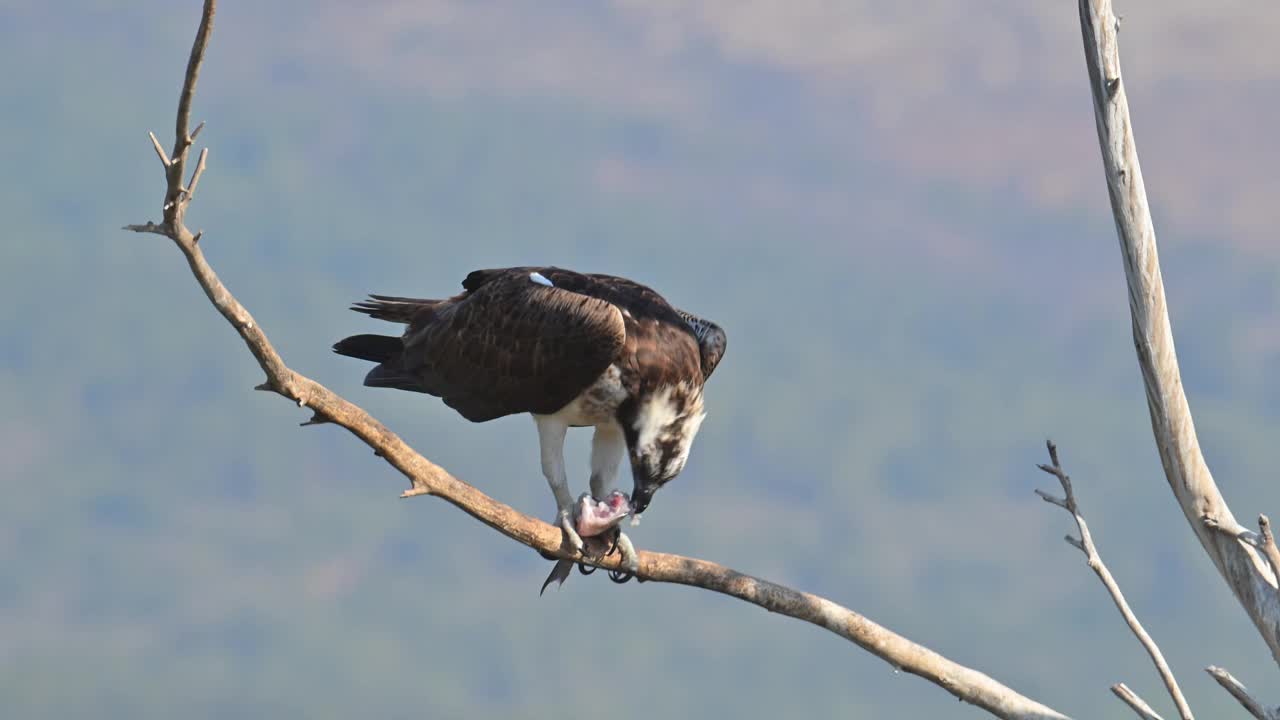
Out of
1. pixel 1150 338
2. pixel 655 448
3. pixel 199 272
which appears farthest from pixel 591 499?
pixel 1150 338

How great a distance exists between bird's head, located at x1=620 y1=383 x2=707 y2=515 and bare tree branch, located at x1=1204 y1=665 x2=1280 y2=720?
2.47m

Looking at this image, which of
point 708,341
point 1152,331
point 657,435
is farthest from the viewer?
point 708,341

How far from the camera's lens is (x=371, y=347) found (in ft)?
→ 21.8

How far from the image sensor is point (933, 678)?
5.68 m

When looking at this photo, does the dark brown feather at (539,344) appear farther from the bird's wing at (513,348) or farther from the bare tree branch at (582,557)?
the bare tree branch at (582,557)

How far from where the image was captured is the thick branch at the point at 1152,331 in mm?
4879

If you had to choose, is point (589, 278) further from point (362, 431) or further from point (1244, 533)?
point (1244, 533)

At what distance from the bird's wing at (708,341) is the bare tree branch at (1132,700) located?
2.41 metres

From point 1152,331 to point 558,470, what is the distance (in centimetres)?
269

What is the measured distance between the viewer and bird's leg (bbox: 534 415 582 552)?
5.86 m

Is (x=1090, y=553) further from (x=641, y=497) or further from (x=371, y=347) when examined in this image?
(x=371, y=347)

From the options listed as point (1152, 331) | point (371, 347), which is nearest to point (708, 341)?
point (371, 347)

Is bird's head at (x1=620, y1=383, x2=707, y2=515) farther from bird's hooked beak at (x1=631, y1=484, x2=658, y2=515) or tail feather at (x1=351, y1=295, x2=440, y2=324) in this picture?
tail feather at (x1=351, y1=295, x2=440, y2=324)

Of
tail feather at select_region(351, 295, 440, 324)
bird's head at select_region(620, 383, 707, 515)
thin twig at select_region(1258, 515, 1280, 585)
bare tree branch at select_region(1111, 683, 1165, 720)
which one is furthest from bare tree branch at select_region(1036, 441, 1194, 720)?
tail feather at select_region(351, 295, 440, 324)
